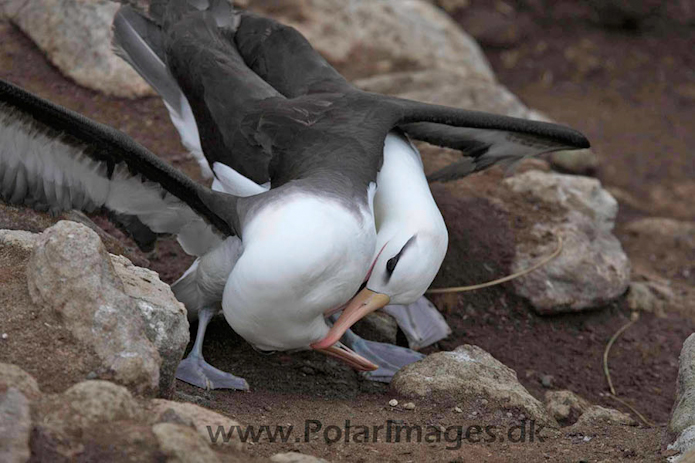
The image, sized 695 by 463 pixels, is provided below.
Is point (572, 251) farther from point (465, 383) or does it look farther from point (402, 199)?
point (465, 383)

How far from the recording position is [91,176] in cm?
507

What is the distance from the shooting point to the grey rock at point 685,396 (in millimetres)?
4387

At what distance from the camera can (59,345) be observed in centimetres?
396

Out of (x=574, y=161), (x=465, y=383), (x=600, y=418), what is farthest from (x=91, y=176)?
(x=574, y=161)

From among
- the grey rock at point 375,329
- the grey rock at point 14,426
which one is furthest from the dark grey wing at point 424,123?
the grey rock at point 14,426

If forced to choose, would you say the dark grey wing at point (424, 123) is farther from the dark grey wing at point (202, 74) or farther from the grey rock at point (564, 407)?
the grey rock at point (564, 407)

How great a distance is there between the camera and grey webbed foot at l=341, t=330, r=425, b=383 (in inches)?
226

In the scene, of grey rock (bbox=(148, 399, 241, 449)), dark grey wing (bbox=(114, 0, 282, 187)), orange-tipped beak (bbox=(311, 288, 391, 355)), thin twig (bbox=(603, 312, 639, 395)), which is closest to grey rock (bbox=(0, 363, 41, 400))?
grey rock (bbox=(148, 399, 241, 449))

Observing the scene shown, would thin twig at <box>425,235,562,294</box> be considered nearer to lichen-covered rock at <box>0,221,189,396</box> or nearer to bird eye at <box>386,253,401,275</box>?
bird eye at <box>386,253,401,275</box>

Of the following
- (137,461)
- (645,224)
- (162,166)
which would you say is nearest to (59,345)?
(137,461)

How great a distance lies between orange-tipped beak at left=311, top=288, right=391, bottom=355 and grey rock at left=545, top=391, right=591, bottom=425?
1.06m

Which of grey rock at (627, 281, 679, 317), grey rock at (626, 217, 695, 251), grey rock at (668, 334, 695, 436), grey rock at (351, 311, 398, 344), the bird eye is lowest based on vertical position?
grey rock at (626, 217, 695, 251)

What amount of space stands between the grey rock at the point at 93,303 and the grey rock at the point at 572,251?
347 centimetres

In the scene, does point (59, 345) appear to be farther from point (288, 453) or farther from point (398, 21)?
point (398, 21)
